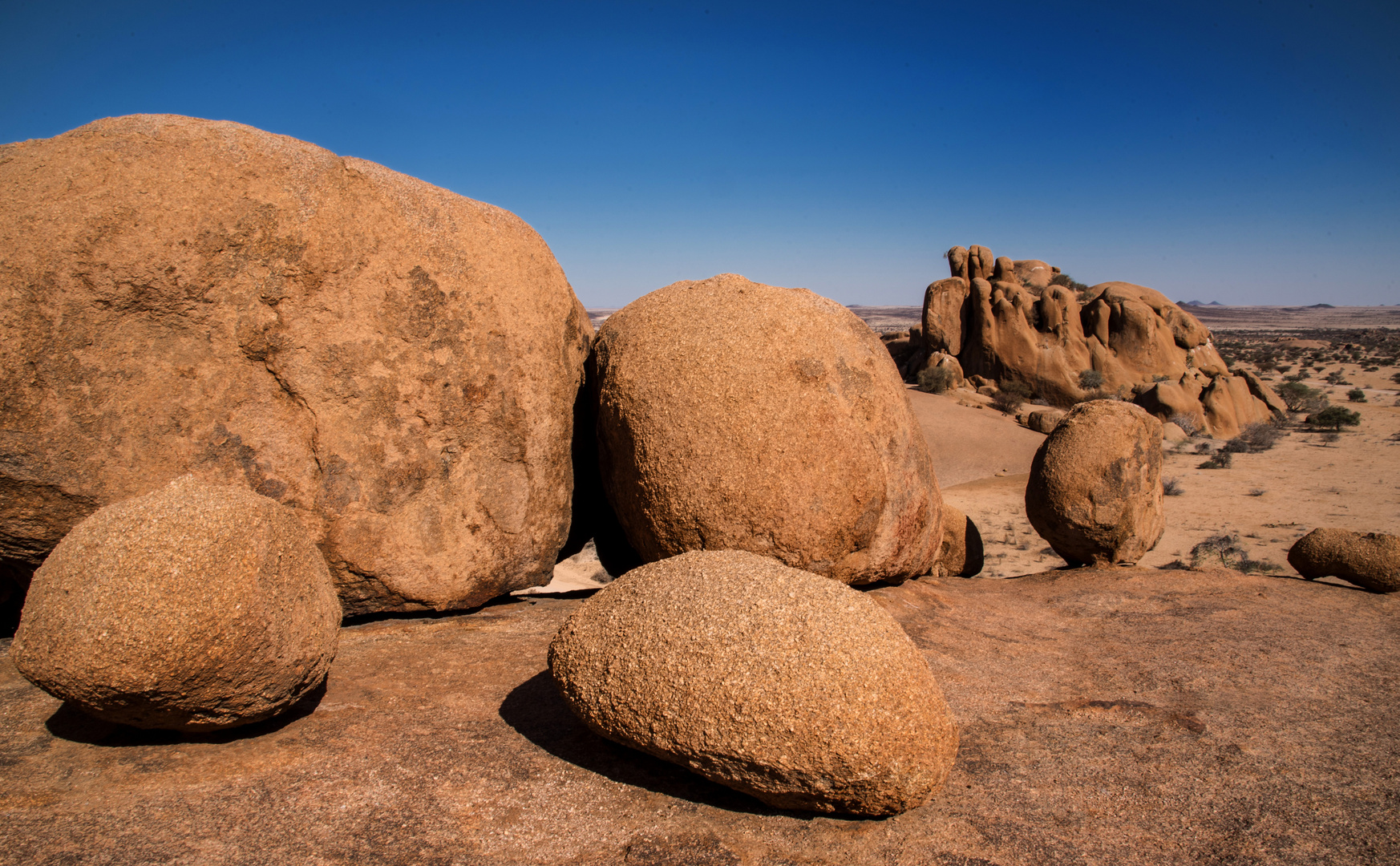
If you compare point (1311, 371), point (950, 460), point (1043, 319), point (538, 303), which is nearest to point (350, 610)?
point (538, 303)

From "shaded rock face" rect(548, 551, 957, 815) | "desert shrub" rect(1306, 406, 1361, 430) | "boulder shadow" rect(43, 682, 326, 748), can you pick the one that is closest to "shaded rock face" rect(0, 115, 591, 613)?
"boulder shadow" rect(43, 682, 326, 748)

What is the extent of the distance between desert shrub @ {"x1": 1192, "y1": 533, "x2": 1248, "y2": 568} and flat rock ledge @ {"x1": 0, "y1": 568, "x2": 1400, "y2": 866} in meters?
5.80

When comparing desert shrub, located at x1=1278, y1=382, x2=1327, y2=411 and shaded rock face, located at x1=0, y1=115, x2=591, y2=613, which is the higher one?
shaded rock face, located at x1=0, y1=115, x2=591, y2=613

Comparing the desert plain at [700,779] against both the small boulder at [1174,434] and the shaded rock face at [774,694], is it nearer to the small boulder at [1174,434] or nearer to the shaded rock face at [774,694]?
the shaded rock face at [774,694]

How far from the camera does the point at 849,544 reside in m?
4.40

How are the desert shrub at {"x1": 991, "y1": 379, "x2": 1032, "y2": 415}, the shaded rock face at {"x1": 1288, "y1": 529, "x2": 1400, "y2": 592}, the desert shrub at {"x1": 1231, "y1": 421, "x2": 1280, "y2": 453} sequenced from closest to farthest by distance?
the shaded rock face at {"x1": 1288, "y1": 529, "x2": 1400, "y2": 592} → the desert shrub at {"x1": 1231, "y1": 421, "x2": 1280, "y2": 453} → the desert shrub at {"x1": 991, "y1": 379, "x2": 1032, "y2": 415}

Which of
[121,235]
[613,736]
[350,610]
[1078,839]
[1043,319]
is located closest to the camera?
[1078,839]

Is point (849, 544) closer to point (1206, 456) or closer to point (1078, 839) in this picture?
point (1078, 839)

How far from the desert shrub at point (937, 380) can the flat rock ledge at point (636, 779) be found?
17.3 meters

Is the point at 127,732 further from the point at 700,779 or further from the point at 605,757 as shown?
the point at 700,779

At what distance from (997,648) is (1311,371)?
1424 inches

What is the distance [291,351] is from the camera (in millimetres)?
3709

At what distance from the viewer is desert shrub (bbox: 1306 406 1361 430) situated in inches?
669

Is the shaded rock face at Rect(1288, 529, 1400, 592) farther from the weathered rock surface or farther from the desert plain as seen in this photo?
the weathered rock surface
